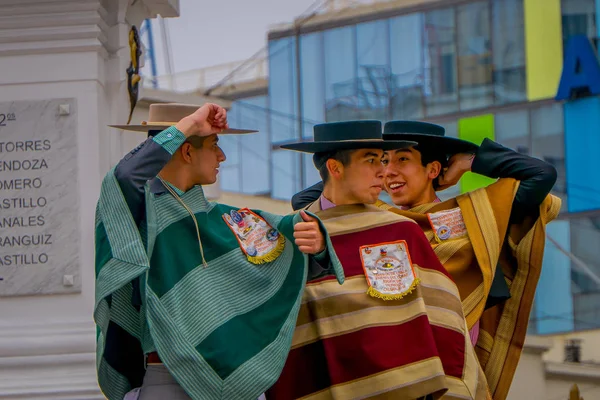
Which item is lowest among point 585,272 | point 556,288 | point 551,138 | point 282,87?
point 556,288

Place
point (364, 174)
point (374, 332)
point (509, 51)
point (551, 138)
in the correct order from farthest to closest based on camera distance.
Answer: point (509, 51) → point (551, 138) → point (364, 174) → point (374, 332)

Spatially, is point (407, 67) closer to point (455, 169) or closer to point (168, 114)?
point (455, 169)

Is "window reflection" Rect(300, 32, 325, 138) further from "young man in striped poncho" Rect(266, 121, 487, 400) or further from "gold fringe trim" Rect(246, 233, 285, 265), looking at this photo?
"gold fringe trim" Rect(246, 233, 285, 265)

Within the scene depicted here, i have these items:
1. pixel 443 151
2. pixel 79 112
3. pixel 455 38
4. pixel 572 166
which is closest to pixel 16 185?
pixel 79 112

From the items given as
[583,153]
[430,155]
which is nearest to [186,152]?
[430,155]

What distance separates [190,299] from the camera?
4516mm

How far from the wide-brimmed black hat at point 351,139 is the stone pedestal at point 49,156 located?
6.10ft

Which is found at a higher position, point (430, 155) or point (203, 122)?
point (203, 122)

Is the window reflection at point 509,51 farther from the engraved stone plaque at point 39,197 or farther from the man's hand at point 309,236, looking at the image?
the man's hand at point 309,236

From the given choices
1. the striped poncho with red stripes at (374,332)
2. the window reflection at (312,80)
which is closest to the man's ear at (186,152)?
the striped poncho with red stripes at (374,332)

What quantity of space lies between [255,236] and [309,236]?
24 cm

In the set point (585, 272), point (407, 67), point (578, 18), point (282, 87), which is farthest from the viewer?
point (282, 87)

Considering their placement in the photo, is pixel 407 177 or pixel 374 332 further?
pixel 407 177

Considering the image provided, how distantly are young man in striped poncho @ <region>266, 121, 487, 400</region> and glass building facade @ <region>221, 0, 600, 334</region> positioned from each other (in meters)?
17.8
